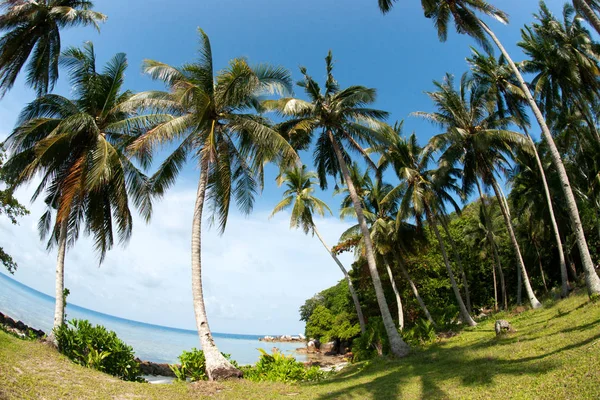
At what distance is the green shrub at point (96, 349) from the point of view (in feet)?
30.5

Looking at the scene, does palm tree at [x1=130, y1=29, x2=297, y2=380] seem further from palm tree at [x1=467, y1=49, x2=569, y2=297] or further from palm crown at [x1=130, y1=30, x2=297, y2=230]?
palm tree at [x1=467, y1=49, x2=569, y2=297]

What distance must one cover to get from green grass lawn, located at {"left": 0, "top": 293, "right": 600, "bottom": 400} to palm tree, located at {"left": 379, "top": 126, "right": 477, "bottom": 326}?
8.10 m

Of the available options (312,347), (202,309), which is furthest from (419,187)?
(312,347)

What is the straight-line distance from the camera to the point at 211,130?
433 inches

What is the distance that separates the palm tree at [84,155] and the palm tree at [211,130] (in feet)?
4.20

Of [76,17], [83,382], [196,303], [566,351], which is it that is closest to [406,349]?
[566,351]

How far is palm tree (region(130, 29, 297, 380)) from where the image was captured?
10.6 m

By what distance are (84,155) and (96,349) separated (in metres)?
6.12

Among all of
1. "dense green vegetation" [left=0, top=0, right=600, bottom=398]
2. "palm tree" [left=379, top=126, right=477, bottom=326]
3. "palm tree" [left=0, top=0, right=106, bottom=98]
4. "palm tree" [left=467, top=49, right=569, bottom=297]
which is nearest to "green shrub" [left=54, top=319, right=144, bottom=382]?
"dense green vegetation" [left=0, top=0, right=600, bottom=398]

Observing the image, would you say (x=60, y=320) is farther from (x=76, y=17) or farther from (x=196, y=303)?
(x=76, y=17)

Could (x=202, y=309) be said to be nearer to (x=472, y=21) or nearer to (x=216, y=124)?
(x=216, y=124)

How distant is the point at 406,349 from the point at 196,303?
756 cm

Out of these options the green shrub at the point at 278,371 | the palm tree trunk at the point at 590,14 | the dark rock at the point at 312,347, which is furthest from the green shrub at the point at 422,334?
the dark rock at the point at 312,347

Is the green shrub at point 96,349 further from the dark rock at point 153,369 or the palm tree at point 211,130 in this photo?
the dark rock at point 153,369
